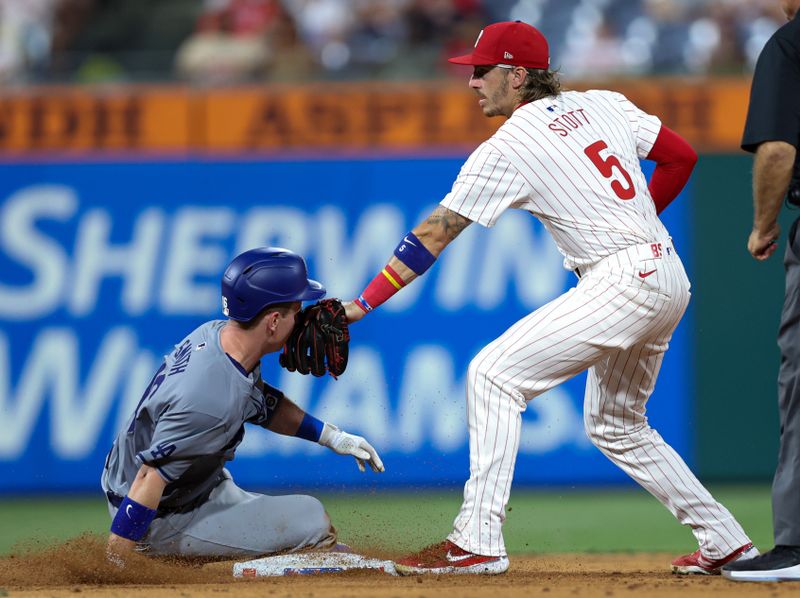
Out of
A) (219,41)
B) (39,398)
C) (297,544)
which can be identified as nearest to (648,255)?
(297,544)

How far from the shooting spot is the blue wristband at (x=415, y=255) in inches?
192

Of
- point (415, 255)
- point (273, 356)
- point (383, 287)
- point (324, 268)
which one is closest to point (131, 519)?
point (383, 287)

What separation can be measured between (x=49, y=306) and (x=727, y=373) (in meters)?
4.83

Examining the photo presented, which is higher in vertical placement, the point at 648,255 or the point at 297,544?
the point at 648,255

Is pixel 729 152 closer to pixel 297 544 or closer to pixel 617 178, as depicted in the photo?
pixel 617 178

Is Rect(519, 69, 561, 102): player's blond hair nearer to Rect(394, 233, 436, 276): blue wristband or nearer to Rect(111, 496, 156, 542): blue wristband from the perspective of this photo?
Rect(394, 233, 436, 276): blue wristband

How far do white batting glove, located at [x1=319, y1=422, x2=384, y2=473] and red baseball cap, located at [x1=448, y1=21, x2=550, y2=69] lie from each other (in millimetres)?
1659

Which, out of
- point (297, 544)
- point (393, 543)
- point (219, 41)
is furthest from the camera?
point (219, 41)

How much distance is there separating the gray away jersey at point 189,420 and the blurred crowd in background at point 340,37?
4.46 m

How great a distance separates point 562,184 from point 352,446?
142cm

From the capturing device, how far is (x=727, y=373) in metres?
8.78

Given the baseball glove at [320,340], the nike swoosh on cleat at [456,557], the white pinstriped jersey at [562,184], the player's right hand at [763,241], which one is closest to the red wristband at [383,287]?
the baseball glove at [320,340]

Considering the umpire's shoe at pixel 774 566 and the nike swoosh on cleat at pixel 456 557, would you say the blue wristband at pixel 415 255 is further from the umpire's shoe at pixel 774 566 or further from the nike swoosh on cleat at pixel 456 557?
the umpire's shoe at pixel 774 566

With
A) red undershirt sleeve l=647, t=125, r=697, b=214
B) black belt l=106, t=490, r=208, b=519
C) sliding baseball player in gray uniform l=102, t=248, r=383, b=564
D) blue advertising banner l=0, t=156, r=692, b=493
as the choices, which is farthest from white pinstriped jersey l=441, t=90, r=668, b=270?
blue advertising banner l=0, t=156, r=692, b=493
